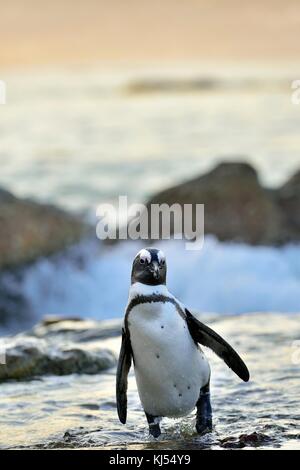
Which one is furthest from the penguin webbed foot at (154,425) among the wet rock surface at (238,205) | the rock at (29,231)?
the wet rock surface at (238,205)

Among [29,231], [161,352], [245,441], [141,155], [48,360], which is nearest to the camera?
[245,441]

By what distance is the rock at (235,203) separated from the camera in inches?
555

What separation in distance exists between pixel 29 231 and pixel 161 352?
6599 mm

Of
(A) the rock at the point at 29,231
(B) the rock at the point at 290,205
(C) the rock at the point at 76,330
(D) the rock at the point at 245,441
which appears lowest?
(D) the rock at the point at 245,441

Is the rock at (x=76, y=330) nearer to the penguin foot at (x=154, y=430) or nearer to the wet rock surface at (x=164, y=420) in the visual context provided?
the wet rock surface at (x=164, y=420)

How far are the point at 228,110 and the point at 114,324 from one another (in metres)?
25.4

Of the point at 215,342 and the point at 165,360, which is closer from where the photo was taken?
the point at 165,360

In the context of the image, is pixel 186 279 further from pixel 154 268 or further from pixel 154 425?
pixel 154 268

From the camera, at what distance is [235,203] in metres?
14.2

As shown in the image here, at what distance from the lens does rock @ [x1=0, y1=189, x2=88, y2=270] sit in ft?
43.3

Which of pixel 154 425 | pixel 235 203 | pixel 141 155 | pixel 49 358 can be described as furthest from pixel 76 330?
pixel 141 155

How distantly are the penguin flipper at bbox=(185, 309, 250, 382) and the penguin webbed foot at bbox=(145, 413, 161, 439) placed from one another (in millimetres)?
498

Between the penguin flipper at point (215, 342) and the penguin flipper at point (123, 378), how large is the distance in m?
0.37

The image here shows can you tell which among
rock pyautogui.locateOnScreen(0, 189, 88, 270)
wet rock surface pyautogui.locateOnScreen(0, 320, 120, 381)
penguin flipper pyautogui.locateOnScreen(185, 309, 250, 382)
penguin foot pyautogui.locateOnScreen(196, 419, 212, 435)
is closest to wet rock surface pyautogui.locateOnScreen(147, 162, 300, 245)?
rock pyautogui.locateOnScreen(0, 189, 88, 270)
